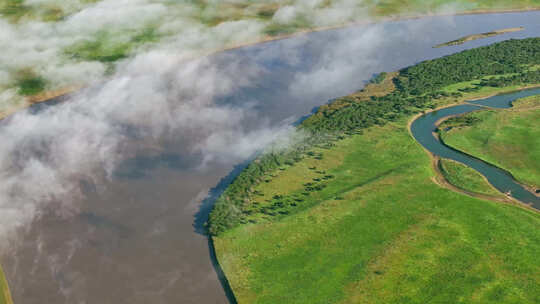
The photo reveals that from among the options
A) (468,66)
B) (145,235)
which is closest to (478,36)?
A: (468,66)

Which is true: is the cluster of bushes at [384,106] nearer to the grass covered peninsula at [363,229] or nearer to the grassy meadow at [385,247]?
the grass covered peninsula at [363,229]

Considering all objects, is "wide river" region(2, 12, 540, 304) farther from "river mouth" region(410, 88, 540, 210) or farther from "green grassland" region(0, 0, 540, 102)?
"green grassland" region(0, 0, 540, 102)

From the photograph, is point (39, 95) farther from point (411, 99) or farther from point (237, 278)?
point (411, 99)

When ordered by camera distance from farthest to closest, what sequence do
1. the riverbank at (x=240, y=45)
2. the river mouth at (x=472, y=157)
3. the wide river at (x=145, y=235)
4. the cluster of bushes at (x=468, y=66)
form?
the cluster of bushes at (x=468, y=66) < the riverbank at (x=240, y=45) < the river mouth at (x=472, y=157) < the wide river at (x=145, y=235)

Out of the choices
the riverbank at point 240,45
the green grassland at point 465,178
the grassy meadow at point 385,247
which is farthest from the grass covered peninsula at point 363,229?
the riverbank at point 240,45

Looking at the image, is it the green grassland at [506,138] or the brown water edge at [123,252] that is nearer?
the brown water edge at [123,252]

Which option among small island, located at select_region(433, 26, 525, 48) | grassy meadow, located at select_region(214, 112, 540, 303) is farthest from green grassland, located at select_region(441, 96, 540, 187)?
small island, located at select_region(433, 26, 525, 48)

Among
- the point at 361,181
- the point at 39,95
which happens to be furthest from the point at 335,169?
the point at 39,95
